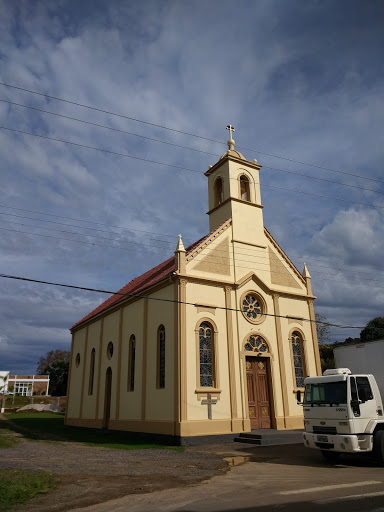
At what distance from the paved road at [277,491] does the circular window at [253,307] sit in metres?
8.75

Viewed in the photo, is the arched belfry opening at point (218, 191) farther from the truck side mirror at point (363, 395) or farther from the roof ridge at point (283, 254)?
the truck side mirror at point (363, 395)

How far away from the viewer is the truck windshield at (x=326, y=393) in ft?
40.7

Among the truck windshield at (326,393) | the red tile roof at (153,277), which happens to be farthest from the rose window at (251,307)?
the truck windshield at (326,393)

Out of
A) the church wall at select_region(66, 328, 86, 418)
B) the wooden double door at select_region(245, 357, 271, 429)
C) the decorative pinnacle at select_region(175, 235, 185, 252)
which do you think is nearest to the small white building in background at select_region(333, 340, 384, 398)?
the wooden double door at select_region(245, 357, 271, 429)

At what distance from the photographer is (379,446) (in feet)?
38.2

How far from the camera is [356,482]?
30.9 feet

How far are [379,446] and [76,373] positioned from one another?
2421cm

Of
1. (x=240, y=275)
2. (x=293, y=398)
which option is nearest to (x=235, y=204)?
(x=240, y=275)

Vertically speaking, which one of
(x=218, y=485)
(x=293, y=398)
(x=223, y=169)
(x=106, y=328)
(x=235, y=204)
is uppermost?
(x=223, y=169)

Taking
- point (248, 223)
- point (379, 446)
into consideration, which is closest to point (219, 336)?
point (248, 223)

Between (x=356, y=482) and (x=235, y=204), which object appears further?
(x=235, y=204)

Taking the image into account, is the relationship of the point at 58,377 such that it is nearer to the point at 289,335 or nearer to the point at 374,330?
the point at 374,330

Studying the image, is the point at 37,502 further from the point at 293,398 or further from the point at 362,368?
the point at 293,398

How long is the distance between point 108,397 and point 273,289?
12110 mm
